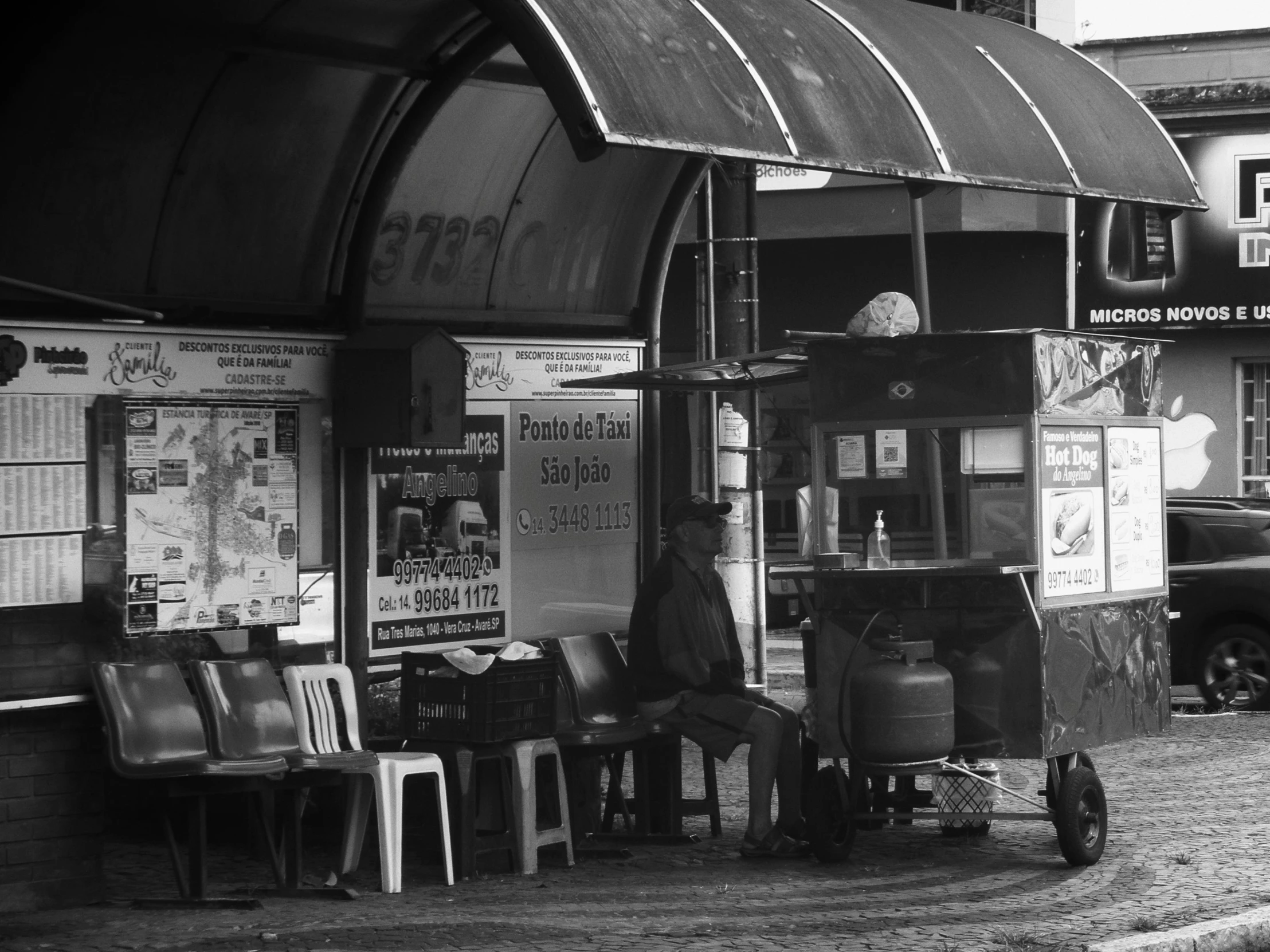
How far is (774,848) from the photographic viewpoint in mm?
8625

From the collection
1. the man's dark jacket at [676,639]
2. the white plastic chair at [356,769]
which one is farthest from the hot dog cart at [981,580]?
the white plastic chair at [356,769]

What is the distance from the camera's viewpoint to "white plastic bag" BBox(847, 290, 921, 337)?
8922mm

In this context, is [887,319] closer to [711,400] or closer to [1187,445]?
[711,400]

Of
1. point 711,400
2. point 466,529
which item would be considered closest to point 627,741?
point 466,529

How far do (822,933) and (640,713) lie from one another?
2.01 metres

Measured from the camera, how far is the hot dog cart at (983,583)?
27.4 ft

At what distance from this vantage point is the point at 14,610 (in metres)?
7.43

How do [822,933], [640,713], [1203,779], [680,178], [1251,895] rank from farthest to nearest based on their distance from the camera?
1. [1203,779]
2. [680,178]
3. [640,713]
4. [1251,895]
5. [822,933]

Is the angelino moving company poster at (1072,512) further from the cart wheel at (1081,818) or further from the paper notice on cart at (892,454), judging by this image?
the cart wheel at (1081,818)

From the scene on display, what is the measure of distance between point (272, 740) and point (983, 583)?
308 centimetres

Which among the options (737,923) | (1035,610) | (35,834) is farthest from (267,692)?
(1035,610)

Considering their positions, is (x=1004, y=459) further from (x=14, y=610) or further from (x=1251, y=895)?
(x=14, y=610)

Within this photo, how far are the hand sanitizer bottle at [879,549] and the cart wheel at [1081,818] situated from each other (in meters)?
1.21

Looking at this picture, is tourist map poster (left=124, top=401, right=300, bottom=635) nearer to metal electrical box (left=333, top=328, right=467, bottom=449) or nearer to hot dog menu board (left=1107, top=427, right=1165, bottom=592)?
metal electrical box (left=333, top=328, right=467, bottom=449)
